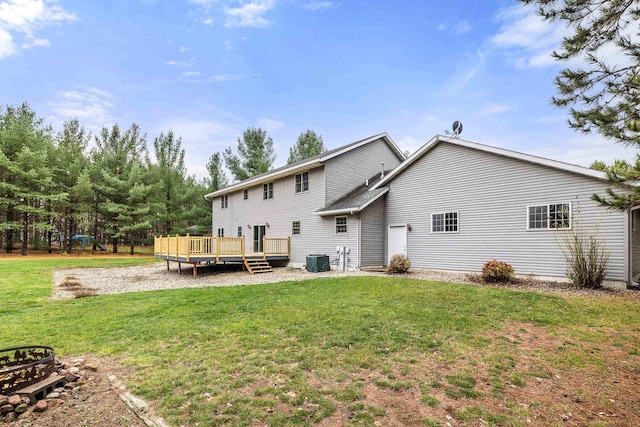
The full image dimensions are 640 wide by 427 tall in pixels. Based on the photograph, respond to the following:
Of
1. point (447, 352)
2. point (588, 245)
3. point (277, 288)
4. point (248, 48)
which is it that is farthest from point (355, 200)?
point (447, 352)

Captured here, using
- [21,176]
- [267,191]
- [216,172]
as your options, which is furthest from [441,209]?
[21,176]

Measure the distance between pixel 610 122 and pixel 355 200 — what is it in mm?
11210

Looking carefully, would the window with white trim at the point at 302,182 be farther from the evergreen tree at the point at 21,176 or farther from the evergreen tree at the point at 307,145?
the evergreen tree at the point at 21,176

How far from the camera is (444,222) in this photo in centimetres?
1302

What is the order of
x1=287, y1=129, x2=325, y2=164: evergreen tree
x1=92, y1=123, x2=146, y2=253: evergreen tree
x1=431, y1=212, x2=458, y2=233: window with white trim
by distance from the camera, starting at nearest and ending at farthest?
x1=431, y1=212, x2=458, y2=233: window with white trim
x1=92, y1=123, x2=146, y2=253: evergreen tree
x1=287, y1=129, x2=325, y2=164: evergreen tree

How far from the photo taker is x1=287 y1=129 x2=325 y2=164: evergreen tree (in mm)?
36969

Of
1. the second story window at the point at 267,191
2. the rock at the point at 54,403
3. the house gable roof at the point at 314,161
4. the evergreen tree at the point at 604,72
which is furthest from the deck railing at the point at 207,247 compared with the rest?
the evergreen tree at the point at 604,72

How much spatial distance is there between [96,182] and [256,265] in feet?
76.8

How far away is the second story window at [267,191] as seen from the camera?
63.4 ft

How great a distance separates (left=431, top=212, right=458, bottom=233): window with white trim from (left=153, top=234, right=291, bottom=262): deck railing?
7696 mm

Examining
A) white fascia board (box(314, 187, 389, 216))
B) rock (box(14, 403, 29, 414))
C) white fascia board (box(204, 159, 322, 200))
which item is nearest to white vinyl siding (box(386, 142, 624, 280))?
white fascia board (box(314, 187, 389, 216))

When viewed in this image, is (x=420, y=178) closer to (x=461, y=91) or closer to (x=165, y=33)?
(x=461, y=91)

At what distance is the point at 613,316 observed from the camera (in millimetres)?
6094

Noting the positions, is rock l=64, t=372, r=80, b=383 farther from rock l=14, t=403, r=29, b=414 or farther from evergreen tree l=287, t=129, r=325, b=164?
evergreen tree l=287, t=129, r=325, b=164
